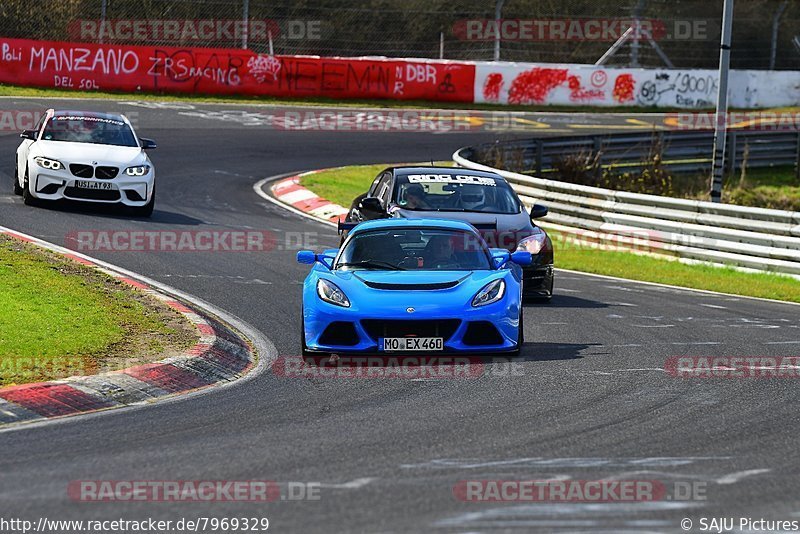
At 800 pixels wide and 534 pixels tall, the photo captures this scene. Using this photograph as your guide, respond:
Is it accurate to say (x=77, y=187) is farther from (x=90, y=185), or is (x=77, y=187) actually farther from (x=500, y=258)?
(x=500, y=258)

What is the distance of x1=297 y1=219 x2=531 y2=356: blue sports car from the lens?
1029 centimetres

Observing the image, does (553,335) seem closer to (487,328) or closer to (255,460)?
(487,328)

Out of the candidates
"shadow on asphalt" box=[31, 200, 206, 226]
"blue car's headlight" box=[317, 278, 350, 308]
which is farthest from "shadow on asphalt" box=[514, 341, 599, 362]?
"shadow on asphalt" box=[31, 200, 206, 226]

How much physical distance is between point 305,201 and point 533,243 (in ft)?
33.0

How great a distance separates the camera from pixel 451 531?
5.68m

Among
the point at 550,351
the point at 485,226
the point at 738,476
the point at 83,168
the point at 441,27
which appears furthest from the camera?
the point at 441,27

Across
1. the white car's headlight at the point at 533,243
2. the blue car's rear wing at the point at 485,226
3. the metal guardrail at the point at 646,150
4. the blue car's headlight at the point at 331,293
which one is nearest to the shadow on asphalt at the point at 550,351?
the blue car's headlight at the point at 331,293

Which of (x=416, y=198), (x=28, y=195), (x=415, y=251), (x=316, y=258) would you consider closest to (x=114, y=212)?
(x=28, y=195)

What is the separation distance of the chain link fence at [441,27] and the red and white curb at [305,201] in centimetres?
1350

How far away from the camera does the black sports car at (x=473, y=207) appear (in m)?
14.8

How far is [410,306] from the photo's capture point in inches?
405

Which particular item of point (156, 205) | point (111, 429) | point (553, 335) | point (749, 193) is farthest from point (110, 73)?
point (111, 429)

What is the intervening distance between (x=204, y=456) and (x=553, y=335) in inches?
231

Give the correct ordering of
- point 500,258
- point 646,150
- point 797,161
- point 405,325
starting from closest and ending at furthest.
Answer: point 405,325 → point 500,258 → point 646,150 → point 797,161
